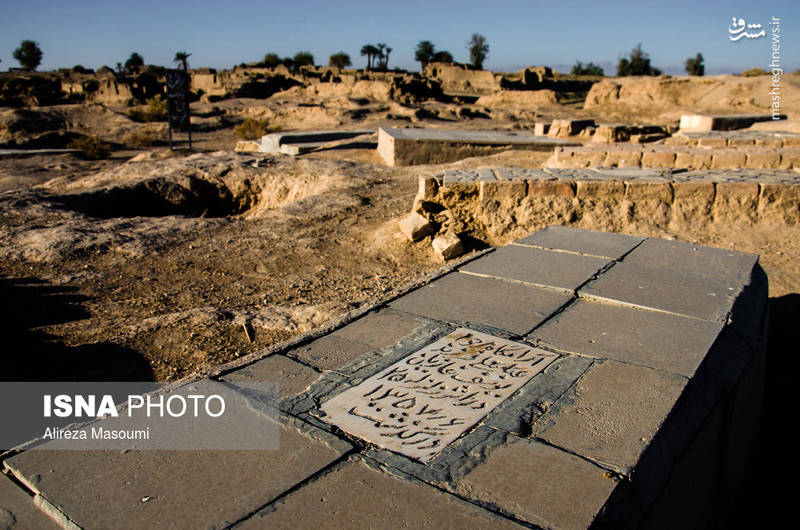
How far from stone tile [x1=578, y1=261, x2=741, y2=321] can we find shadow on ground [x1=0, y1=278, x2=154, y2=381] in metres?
2.65

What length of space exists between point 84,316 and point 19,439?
151 centimetres

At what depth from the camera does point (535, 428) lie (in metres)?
1.69

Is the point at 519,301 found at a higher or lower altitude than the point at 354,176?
lower

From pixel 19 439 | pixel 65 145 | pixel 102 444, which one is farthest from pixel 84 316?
pixel 65 145

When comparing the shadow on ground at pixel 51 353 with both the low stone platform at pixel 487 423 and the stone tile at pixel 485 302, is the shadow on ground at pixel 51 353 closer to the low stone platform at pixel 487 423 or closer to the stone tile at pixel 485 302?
the low stone platform at pixel 487 423

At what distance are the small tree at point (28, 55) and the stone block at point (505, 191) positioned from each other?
6412 centimetres

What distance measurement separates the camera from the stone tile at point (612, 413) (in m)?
1.58

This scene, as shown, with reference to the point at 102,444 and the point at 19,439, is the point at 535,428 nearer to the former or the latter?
the point at 102,444

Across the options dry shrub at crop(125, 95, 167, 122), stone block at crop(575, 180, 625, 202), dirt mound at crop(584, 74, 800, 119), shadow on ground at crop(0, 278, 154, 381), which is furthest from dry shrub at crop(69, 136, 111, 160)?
dirt mound at crop(584, 74, 800, 119)

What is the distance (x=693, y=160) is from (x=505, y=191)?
2794 millimetres

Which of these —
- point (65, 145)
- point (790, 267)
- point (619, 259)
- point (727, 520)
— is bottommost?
point (727, 520)

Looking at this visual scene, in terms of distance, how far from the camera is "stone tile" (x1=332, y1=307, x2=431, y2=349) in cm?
228

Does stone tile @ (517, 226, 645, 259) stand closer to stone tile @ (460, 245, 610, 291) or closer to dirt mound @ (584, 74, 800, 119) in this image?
stone tile @ (460, 245, 610, 291)

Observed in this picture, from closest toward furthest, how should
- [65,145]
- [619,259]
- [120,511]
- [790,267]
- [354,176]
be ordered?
1. [120,511]
2. [619,259]
3. [790,267]
4. [354,176]
5. [65,145]
